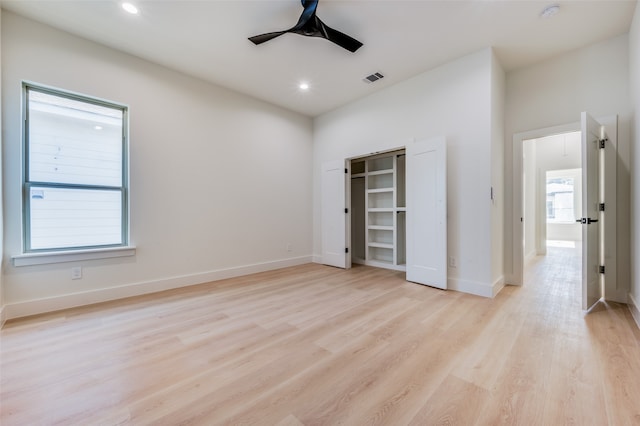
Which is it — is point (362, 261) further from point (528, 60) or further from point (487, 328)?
point (528, 60)

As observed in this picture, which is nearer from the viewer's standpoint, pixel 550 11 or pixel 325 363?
pixel 325 363

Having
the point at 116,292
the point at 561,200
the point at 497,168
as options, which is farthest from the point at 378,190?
the point at 561,200

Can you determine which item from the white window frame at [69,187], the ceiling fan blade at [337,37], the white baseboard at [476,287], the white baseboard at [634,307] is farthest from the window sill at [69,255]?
the white baseboard at [634,307]

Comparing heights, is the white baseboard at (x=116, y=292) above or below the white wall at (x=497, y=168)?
below

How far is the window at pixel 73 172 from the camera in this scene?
2.61 meters

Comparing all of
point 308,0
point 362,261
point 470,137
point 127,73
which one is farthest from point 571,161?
point 127,73

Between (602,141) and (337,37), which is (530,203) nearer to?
(602,141)

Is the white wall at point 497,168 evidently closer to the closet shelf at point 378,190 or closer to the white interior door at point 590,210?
the white interior door at point 590,210

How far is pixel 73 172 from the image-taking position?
2.82 m

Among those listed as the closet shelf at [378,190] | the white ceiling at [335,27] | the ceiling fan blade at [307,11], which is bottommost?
the closet shelf at [378,190]

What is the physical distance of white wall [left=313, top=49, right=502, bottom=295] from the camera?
9.93ft

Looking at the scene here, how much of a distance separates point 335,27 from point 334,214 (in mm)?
2886

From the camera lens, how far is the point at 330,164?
481 centimetres

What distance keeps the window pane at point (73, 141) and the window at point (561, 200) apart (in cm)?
1120
